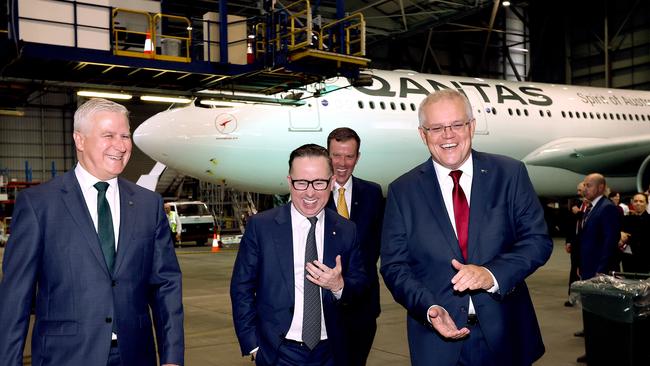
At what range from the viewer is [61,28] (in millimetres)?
8039

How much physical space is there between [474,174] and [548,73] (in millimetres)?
36164

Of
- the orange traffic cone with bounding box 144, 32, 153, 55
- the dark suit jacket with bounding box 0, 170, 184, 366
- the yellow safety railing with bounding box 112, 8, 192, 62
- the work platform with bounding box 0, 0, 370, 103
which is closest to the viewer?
the dark suit jacket with bounding box 0, 170, 184, 366

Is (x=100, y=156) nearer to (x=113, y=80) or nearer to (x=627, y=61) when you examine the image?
(x=113, y=80)

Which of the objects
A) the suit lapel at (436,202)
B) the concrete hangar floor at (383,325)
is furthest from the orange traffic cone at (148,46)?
the suit lapel at (436,202)

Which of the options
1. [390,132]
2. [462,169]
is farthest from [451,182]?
[390,132]

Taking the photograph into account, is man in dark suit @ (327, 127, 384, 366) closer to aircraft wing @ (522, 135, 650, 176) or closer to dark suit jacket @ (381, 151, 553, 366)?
dark suit jacket @ (381, 151, 553, 366)

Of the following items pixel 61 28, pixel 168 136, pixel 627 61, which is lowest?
pixel 168 136

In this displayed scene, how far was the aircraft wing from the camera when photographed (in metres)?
16.1

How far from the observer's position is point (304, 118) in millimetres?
12742

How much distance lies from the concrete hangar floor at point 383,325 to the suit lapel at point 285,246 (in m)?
2.92

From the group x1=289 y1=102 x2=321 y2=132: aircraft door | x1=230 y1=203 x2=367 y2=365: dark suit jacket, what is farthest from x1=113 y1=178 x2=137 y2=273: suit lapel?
x1=289 y1=102 x2=321 y2=132: aircraft door

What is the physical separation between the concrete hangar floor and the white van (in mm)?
7935

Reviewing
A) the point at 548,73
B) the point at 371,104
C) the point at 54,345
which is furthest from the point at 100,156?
the point at 548,73

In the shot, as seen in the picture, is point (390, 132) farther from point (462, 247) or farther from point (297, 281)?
point (462, 247)
